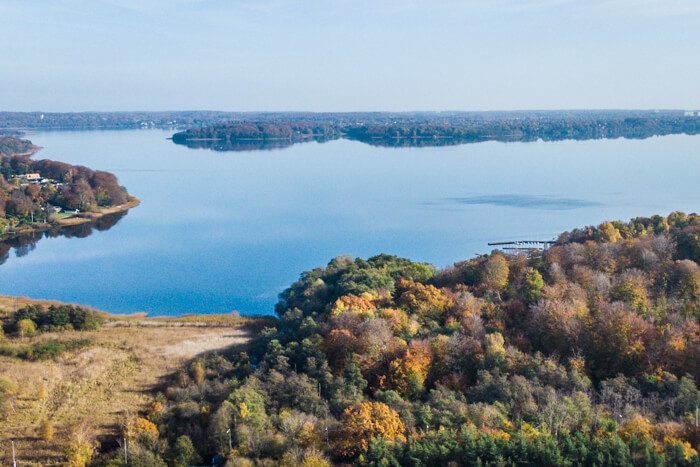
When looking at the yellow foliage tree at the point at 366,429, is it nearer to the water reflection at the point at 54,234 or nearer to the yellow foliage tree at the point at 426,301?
the yellow foliage tree at the point at 426,301

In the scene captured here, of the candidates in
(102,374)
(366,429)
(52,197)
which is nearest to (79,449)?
(102,374)

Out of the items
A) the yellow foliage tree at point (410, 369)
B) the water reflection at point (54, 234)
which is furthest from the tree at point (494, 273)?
the water reflection at point (54, 234)

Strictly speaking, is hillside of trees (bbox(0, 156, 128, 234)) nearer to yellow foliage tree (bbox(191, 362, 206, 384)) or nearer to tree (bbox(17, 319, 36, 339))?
tree (bbox(17, 319, 36, 339))

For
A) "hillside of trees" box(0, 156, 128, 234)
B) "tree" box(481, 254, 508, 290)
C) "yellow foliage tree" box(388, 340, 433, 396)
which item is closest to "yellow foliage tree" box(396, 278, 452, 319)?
"tree" box(481, 254, 508, 290)

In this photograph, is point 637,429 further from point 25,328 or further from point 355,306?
point 25,328

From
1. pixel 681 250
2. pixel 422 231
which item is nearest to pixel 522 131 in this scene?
pixel 422 231

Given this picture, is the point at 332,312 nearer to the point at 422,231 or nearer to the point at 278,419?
the point at 278,419
